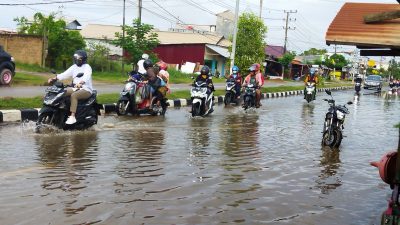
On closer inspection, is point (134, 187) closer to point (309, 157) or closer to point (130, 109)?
point (309, 157)

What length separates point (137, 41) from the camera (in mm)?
28688

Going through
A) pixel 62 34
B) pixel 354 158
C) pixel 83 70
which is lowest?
pixel 354 158

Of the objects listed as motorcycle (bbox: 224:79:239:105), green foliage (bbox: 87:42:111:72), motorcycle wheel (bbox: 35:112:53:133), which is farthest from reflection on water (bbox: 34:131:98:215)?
green foliage (bbox: 87:42:111:72)

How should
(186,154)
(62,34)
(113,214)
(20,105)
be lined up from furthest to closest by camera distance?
(62,34), (20,105), (186,154), (113,214)

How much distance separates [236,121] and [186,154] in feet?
18.2

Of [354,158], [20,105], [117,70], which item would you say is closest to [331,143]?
[354,158]

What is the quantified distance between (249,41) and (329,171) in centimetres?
2491

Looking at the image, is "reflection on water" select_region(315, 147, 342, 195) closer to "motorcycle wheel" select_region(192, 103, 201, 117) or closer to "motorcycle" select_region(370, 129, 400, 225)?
"motorcycle" select_region(370, 129, 400, 225)

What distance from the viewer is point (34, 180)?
17.9 ft

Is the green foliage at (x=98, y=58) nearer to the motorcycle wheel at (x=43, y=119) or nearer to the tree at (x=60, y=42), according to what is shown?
the tree at (x=60, y=42)

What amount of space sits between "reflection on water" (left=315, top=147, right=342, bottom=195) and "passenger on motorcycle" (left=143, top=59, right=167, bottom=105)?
5.59m

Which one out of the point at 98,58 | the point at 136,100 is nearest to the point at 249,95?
the point at 136,100

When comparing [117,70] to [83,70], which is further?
[117,70]

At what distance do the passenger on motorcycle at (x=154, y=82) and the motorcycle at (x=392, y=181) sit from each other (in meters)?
9.55
